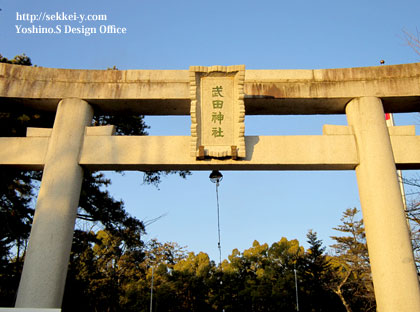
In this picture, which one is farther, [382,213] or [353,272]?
[353,272]

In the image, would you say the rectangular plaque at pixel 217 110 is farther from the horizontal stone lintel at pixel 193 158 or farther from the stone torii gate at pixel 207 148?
the horizontal stone lintel at pixel 193 158

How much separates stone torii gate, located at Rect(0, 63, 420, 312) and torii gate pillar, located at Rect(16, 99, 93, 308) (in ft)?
0.06

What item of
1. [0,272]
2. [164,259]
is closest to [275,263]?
[164,259]

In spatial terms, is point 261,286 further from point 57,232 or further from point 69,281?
point 57,232

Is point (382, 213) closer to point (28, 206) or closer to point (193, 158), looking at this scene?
point (193, 158)

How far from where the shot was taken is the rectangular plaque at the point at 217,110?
6566 mm

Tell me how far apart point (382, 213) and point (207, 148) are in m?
3.14

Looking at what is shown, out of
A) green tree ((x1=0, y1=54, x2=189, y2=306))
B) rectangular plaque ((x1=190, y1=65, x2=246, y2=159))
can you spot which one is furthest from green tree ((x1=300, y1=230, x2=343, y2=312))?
rectangular plaque ((x1=190, y1=65, x2=246, y2=159))

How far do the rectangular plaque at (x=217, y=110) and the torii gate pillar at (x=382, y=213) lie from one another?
2262 millimetres

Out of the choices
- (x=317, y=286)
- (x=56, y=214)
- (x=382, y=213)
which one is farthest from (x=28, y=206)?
(x=317, y=286)

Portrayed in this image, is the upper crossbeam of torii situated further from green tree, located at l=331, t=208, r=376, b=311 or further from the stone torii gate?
green tree, located at l=331, t=208, r=376, b=311

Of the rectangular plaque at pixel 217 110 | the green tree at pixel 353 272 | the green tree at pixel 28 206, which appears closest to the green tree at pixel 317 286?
the green tree at pixel 353 272

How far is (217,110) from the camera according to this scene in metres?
6.79

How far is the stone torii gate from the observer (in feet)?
19.7
